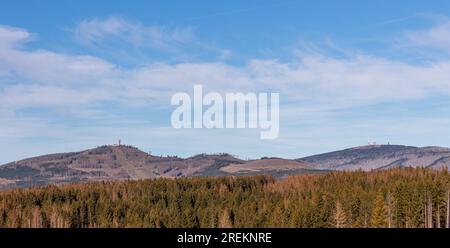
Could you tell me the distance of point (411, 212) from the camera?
511 feet

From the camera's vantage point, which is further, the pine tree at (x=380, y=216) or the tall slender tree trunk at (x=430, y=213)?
the tall slender tree trunk at (x=430, y=213)

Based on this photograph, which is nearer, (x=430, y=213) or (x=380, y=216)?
(x=380, y=216)

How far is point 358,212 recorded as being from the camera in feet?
575

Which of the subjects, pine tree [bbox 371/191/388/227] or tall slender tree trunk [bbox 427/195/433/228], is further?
tall slender tree trunk [bbox 427/195/433/228]

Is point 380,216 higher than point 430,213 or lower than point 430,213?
lower

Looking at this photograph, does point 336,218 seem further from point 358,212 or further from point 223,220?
point 223,220
